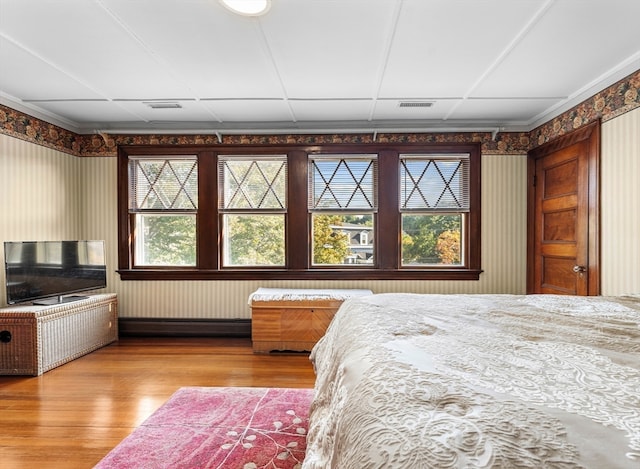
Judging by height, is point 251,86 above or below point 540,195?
above

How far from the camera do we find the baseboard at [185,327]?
427 centimetres

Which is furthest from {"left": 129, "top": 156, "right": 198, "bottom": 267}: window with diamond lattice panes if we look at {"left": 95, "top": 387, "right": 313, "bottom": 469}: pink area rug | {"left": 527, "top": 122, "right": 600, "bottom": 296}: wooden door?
{"left": 527, "top": 122, "right": 600, "bottom": 296}: wooden door

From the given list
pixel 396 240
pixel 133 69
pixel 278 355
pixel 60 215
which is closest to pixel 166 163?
pixel 60 215

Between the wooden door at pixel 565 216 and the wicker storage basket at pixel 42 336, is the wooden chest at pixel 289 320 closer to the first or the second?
the wicker storage basket at pixel 42 336

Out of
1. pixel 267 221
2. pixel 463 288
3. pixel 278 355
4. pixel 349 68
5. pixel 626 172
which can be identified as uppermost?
pixel 349 68

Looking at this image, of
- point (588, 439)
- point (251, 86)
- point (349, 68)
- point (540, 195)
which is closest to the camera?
point (588, 439)

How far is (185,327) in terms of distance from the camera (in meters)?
4.29

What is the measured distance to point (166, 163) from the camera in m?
4.33

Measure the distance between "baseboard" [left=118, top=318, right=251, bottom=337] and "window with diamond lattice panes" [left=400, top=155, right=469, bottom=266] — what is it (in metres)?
2.18

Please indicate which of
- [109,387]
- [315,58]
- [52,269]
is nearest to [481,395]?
[315,58]

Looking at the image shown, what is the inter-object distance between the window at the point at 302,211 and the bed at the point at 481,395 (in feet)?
9.06

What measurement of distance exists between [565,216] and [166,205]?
438 cm

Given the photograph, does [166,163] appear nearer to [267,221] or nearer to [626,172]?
[267,221]

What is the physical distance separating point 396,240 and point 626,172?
7.04 ft
